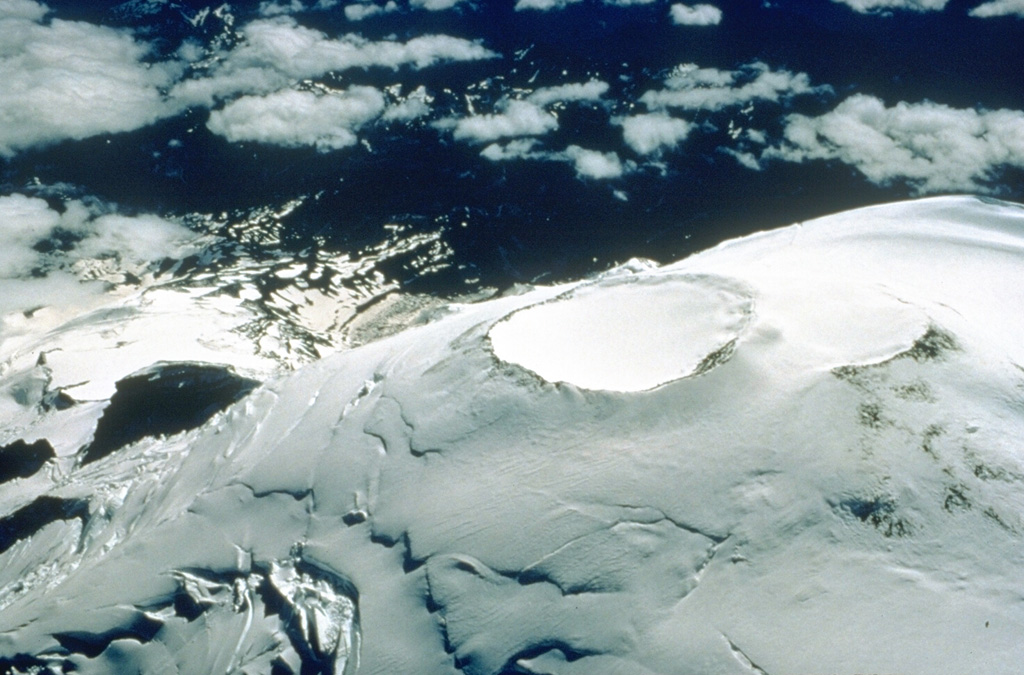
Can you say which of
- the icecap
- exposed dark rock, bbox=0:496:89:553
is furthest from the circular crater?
exposed dark rock, bbox=0:496:89:553

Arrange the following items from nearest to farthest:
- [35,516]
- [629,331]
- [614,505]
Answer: [614,505] < [629,331] < [35,516]

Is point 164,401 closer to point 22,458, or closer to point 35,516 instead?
point 22,458

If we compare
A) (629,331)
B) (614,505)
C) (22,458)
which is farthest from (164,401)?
(614,505)

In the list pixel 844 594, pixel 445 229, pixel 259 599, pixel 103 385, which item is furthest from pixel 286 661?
pixel 445 229

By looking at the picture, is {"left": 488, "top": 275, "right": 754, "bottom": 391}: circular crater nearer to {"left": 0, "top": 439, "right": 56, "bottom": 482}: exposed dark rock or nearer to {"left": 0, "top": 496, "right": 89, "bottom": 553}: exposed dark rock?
{"left": 0, "top": 496, "right": 89, "bottom": 553}: exposed dark rock

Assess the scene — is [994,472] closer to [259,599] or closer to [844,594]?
[844,594]

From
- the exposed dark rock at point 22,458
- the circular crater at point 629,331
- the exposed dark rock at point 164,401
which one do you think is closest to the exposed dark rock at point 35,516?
the exposed dark rock at point 164,401
